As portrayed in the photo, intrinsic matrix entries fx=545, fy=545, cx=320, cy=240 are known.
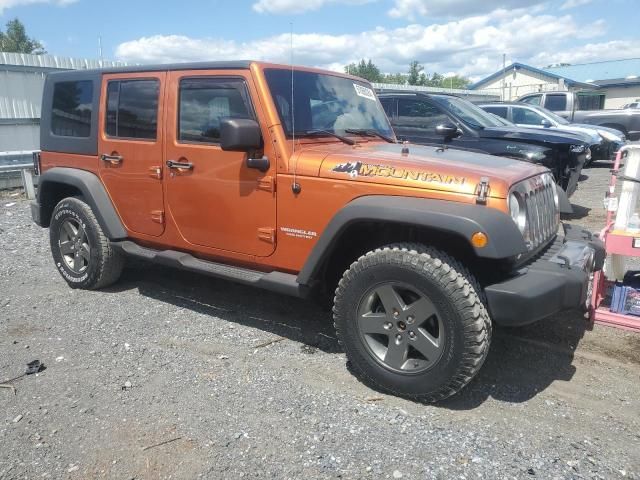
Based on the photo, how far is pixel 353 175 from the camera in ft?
10.6

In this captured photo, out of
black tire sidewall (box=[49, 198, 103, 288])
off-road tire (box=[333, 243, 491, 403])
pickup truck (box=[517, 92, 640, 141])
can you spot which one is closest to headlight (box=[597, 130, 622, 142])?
pickup truck (box=[517, 92, 640, 141])

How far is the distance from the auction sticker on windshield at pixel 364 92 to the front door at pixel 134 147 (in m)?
1.52

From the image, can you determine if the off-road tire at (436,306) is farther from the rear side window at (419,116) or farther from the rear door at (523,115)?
the rear door at (523,115)

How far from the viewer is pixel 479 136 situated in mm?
7750

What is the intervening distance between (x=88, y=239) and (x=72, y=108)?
1.20 meters

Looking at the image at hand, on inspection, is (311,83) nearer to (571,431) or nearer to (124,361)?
(124,361)

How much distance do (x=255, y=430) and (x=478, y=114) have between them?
7.03 meters

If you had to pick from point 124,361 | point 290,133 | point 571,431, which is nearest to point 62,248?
point 124,361

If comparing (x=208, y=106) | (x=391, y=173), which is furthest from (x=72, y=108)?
(x=391, y=173)

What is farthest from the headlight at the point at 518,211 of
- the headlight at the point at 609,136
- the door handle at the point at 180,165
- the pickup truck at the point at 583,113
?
the pickup truck at the point at 583,113

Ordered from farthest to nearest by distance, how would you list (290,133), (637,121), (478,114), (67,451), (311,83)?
(637,121) → (478,114) → (311,83) → (290,133) → (67,451)

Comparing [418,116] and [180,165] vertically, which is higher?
[418,116]

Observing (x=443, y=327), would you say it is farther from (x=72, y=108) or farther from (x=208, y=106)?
(x=72, y=108)

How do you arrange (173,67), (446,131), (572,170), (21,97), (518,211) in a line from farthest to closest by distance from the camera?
(21,97)
(572,170)
(446,131)
(173,67)
(518,211)
